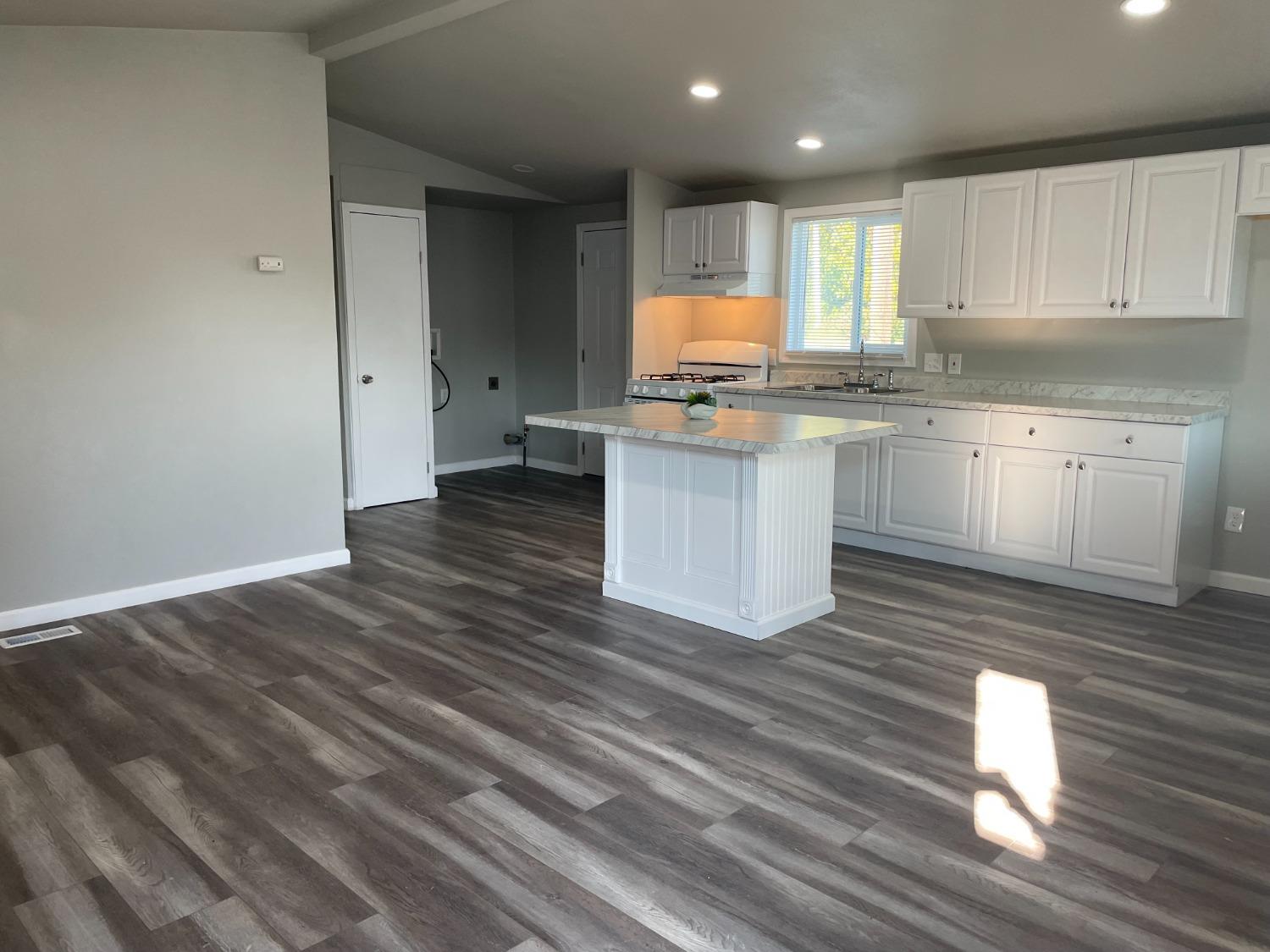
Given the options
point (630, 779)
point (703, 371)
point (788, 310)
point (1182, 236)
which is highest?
point (1182, 236)

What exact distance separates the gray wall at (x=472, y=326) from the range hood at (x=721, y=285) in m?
2.05

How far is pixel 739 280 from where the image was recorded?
6184 millimetres

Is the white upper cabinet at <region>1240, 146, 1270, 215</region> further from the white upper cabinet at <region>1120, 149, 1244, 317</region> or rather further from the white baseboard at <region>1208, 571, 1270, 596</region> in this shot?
the white baseboard at <region>1208, 571, 1270, 596</region>

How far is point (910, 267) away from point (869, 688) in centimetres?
284

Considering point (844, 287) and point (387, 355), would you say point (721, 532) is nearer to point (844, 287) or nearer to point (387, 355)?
point (844, 287)

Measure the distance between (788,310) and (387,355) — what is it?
112 inches

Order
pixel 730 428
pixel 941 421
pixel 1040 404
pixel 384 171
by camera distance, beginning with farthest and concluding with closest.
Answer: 1. pixel 384 171
2. pixel 941 421
3. pixel 1040 404
4. pixel 730 428

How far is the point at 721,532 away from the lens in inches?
153

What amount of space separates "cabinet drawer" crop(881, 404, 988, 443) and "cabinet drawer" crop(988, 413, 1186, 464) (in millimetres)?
75

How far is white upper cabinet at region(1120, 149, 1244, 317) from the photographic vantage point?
4117 millimetres

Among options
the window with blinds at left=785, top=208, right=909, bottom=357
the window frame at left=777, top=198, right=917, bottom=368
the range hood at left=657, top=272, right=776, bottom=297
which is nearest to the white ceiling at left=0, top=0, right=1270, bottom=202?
the window frame at left=777, top=198, right=917, bottom=368

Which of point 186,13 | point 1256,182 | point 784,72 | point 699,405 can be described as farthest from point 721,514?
point 186,13

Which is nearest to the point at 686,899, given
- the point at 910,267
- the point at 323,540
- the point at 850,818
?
the point at 850,818

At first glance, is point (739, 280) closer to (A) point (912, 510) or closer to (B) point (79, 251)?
(A) point (912, 510)
